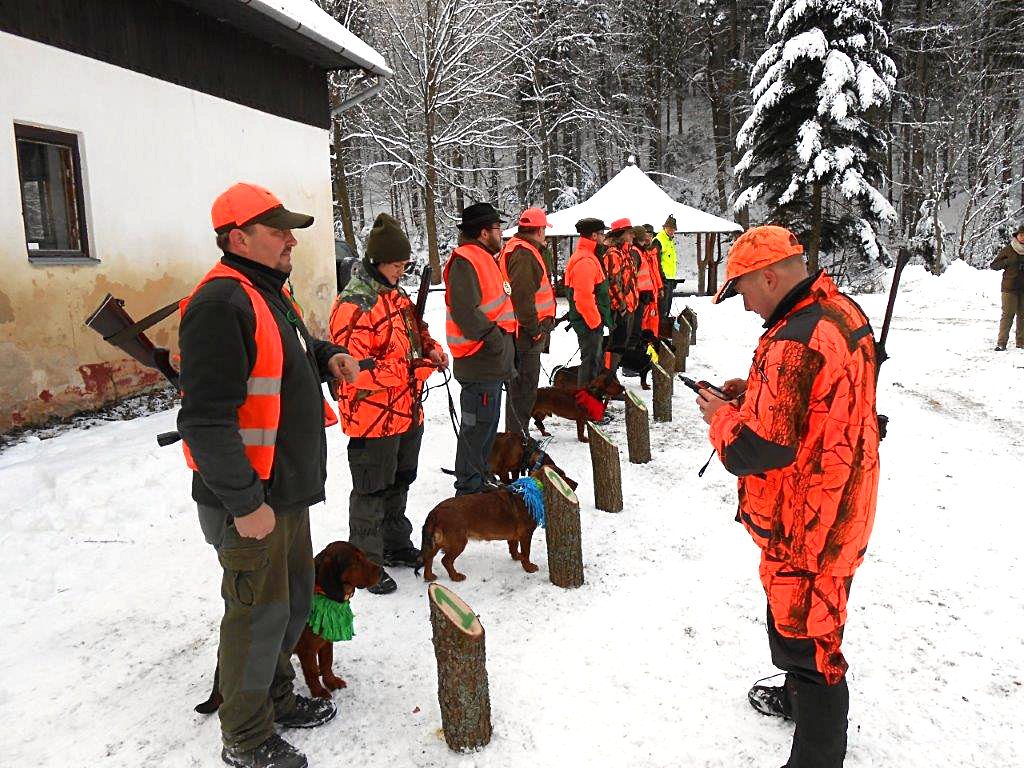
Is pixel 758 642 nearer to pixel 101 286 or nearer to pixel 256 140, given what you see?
pixel 101 286

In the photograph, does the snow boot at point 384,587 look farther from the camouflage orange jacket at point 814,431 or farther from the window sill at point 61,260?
the window sill at point 61,260

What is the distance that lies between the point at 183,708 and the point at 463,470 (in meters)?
2.29

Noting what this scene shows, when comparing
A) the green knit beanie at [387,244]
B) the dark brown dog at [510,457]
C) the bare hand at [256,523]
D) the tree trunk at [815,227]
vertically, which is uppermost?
the tree trunk at [815,227]

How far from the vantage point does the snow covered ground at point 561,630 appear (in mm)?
2672

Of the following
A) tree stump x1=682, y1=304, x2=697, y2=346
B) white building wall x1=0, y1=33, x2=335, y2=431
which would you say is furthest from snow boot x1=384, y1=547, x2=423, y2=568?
tree stump x1=682, y1=304, x2=697, y2=346

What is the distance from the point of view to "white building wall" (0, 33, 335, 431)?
570cm

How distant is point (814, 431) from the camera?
6.93ft

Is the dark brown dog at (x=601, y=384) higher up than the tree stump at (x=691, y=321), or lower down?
lower down

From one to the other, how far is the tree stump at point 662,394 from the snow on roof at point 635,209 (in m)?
9.89

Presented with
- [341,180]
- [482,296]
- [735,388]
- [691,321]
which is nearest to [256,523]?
[735,388]

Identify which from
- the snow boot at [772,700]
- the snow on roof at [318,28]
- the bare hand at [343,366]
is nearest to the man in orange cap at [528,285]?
the bare hand at [343,366]

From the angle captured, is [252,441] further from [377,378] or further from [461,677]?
[377,378]

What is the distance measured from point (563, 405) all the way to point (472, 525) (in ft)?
9.72

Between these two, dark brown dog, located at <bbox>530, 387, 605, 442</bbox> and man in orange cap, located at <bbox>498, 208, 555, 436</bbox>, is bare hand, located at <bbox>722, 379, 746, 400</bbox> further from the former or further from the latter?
dark brown dog, located at <bbox>530, 387, 605, 442</bbox>
